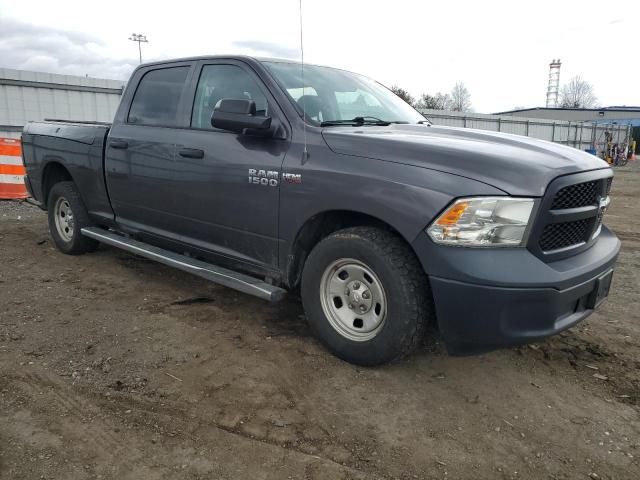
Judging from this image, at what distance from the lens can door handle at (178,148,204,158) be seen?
3.84m

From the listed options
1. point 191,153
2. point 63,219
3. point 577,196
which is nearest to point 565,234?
point 577,196

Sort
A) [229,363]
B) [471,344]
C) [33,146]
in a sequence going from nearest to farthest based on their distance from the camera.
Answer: [471,344], [229,363], [33,146]

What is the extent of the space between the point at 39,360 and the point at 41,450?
1041 millimetres

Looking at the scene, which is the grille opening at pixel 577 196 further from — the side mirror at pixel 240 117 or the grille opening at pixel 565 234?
the side mirror at pixel 240 117

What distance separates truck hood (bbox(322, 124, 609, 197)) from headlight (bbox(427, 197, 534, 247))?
3.0 inches

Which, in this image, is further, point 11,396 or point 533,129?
point 533,129

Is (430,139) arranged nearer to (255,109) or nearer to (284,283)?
(255,109)

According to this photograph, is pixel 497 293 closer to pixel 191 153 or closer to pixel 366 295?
pixel 366 295

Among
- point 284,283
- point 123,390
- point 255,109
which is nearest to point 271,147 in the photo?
point 255,109

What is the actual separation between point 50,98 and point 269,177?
41.8 ft

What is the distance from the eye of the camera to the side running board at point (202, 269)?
3.44 m

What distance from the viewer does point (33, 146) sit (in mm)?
5906

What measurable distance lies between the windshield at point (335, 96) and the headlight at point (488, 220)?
1.25 metres

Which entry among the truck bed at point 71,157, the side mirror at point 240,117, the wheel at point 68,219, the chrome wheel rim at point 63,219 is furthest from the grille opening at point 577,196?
the chrome wheel rim at point 63,219
